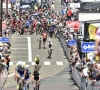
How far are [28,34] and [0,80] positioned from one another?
25730mm

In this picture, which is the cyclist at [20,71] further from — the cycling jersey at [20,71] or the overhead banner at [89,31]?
the overhead banner at [89,31]

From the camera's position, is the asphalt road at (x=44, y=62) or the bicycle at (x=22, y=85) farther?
the asphalt road at (x=44, y=62)

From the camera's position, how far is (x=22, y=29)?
48.2 m

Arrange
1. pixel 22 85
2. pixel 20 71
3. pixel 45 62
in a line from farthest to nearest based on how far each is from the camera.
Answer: pixel 45 62 < pixel 22 85 < pixel 20 71

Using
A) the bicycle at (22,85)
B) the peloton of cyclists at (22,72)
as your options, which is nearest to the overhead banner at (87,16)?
the bicycle at (22,85)

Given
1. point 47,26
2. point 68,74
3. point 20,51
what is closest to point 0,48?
point 68,74

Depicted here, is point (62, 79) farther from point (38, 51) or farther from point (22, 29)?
point (22, 29)

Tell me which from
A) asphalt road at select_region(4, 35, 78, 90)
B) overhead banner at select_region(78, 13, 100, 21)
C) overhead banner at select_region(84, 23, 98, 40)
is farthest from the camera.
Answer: overhead banner at select_region(78, 13, 100, 21)

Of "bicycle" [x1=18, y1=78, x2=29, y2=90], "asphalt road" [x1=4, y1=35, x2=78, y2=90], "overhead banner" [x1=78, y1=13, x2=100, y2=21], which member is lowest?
"asphalt road" [x1=4, y1=35, x2=78, y2=90]

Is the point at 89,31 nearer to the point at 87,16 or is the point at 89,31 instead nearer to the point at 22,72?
the point at 87,16

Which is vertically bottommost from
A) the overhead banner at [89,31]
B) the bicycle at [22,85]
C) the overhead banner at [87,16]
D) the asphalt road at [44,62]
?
the asphalt road at [44,62]

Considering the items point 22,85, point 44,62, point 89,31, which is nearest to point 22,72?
point 22,85

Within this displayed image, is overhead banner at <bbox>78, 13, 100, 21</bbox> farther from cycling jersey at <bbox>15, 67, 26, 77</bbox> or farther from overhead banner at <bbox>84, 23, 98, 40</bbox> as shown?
cycling jersey at <bbox>15, 67, 26, 77</bbox>

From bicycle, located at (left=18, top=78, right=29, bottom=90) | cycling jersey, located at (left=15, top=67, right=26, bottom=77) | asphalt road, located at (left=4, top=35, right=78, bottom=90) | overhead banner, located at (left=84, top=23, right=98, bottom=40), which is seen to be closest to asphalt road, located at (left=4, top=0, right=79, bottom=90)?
asphalt road, located at (left=4, top=35, right=78, bottom=90)
